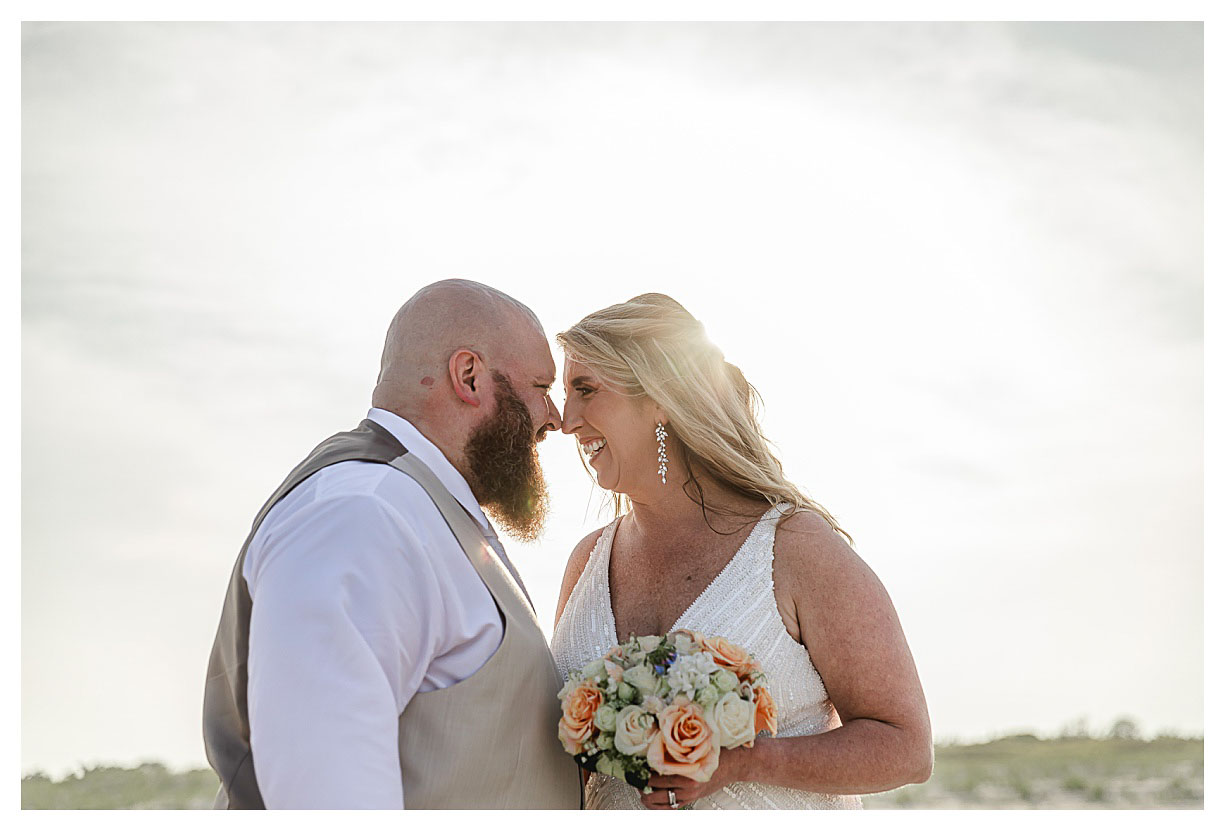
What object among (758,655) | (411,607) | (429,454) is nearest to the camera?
A: (411,607)

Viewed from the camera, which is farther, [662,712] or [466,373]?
[466,373]

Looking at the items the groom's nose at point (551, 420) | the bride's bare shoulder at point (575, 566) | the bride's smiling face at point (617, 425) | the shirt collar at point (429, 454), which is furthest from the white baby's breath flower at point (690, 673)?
the bride's bare shoulder at point (575, 566)

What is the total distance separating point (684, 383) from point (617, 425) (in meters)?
0.37

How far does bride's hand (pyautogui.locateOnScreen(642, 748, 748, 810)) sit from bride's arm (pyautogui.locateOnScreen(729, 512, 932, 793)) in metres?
0.03

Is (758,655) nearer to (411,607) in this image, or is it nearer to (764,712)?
(764,712)

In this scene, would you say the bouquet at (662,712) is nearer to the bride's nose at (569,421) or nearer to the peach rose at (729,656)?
the peach rose at (729,656)

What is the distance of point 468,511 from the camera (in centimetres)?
426

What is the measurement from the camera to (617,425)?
535 cm

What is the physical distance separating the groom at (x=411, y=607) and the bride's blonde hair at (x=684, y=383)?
0.61 metres

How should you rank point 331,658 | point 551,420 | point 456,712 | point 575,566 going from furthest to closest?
1. point 575,566
2. point 551,420
3. point 456,712
4. point 331,658

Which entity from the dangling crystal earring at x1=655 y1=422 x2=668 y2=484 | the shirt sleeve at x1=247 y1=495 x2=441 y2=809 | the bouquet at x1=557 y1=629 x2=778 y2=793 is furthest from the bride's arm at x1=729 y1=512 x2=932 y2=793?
the shirt sleeve at x1=247 y1=495 x2=441 y2=809

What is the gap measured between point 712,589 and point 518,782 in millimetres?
1344

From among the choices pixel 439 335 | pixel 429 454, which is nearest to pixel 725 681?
pixel 429 454

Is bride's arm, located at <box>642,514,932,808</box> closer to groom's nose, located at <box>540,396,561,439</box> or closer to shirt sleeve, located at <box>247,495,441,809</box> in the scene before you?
groom's nose, located at <box>540,396,561,439</box>
